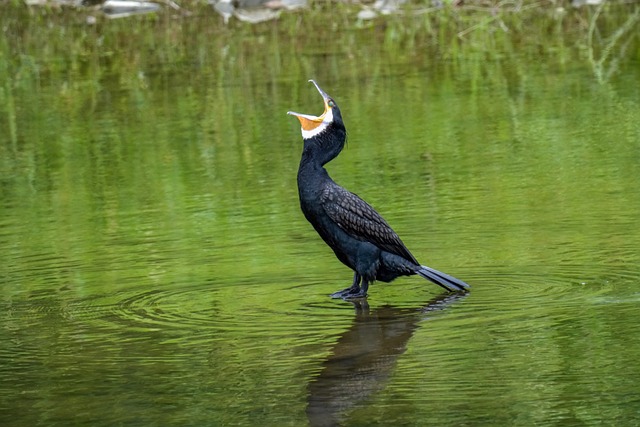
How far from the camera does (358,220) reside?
6762 mm

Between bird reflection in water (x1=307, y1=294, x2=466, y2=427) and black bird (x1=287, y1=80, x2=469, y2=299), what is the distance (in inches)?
6.2

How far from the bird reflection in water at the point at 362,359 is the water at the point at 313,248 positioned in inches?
0.7

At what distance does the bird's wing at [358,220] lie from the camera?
676 centimetres

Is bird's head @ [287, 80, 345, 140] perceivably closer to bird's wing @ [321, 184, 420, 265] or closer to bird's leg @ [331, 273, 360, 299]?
bird's wing @ [321, 184, 420, 265]

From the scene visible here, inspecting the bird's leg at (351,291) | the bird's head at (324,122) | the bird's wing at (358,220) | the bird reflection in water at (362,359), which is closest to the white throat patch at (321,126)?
the bird's head at (324,122)

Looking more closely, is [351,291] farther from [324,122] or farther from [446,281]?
[324,122]

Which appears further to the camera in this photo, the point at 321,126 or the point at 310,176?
the point at 321,126

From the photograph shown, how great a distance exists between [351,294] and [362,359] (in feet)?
3.61

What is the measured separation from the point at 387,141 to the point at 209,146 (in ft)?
4.72

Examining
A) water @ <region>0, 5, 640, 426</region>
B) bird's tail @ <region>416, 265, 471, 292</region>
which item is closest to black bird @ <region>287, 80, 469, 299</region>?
bird's tail @ <region>416, 265, 471, 292</region>

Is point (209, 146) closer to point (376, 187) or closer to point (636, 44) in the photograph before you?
point (376, 187)

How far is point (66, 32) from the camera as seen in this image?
20.0 metres

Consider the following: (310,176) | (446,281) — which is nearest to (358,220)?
(310,176)

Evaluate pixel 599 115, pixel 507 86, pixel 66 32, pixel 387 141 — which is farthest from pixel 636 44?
pixel 66 32
